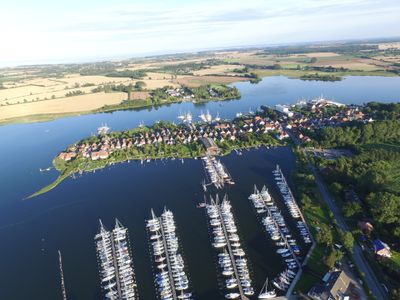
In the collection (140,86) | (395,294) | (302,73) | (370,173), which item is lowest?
(395,294)

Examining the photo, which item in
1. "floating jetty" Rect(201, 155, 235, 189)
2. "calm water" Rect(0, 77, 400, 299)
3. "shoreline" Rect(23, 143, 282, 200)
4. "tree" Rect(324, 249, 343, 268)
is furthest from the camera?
"shoreline" Rect(23, 143, 282, 200)

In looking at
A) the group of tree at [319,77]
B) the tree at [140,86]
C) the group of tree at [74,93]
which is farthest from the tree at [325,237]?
the group of tree at [74,93]

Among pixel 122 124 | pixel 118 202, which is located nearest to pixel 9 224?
pixel 118 202

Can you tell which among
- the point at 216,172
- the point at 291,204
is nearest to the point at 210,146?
the point at 216,172

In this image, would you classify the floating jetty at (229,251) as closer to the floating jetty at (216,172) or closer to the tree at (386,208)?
the floating jetty at (216,172)

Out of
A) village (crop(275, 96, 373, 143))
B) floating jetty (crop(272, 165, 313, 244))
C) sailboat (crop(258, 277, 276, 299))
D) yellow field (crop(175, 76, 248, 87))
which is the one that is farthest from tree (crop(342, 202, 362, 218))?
yellow field (crop(175, 76, 248, 87))

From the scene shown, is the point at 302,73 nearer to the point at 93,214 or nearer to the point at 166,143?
the point at 166,143

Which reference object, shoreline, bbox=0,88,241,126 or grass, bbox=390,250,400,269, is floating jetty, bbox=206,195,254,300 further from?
shoreline, bbox=0,88,241,126
